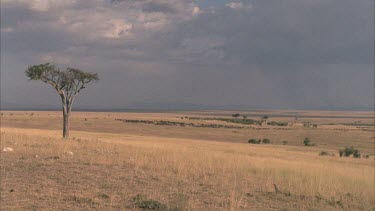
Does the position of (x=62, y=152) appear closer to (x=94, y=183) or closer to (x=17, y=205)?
(x=94, y=183)

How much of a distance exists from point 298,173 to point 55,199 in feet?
40.3

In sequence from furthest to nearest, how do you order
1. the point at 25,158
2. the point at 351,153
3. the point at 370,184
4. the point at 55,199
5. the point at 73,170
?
the point at 351,153 → the point at 370,184 → the point at 25,158 → the point at 73,170 → the point at 55,199

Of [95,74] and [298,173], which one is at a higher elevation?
[95,74]

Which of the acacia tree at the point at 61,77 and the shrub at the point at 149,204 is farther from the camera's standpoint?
the acacia tree at the point at 61,77

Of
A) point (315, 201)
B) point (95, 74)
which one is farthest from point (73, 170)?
point (95, 74)

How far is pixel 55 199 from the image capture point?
34.3ft

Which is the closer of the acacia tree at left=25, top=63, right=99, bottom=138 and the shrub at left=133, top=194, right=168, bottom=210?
the shrub at left=133, top=194, right=168, bottom=210

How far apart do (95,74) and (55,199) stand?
3033cm

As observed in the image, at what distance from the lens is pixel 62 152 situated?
20047 millimetres

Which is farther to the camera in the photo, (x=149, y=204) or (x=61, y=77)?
(x=61, y=77)

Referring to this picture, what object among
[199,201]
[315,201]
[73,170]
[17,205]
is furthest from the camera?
[73,170]

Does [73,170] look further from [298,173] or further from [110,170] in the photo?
[298,173]

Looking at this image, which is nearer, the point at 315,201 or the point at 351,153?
the point at 315,201

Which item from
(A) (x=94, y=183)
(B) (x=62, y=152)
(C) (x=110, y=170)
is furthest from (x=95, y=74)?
(A) (x=94, y=183)
